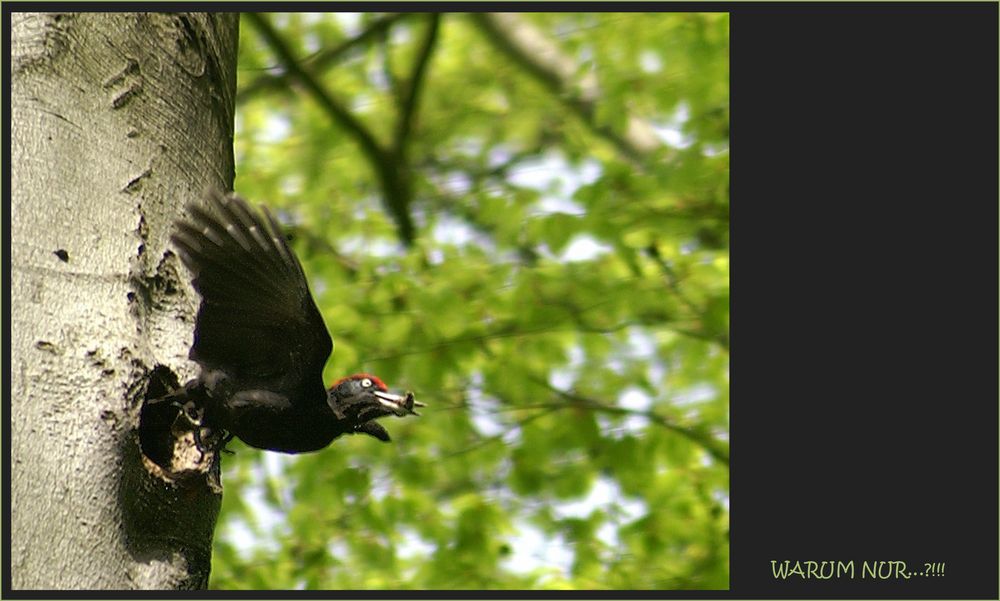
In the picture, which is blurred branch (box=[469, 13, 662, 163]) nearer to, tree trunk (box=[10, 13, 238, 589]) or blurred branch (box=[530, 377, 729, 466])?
blurred branch (box=[530, 377, 729, 466])

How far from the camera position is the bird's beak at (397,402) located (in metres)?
2.11

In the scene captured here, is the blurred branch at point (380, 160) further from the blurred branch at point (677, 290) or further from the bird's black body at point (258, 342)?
the bird's black body at point (258, 342)

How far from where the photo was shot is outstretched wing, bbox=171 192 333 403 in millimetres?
1885

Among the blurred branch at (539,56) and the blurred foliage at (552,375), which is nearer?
the blurred foliage at (552,375)

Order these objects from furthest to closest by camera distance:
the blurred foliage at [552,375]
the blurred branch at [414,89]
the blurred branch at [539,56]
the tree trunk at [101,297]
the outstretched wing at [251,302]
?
A: the blurred branch at [414,89] → the blurred branch at [539,56] → the blurred foliage at [552,375] → the outstretched wing at [251,302] → the tree trunk at [101,297]

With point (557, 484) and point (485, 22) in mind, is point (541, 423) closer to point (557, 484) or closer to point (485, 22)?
point (557, 484)

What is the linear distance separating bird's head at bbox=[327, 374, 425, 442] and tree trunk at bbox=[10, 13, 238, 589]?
277 mm

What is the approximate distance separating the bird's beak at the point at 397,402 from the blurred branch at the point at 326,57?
4547mm

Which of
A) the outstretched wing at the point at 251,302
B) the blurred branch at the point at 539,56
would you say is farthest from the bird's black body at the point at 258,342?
the blurred branch at the point at 539,56

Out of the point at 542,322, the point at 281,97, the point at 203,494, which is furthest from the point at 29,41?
the point at 281,97

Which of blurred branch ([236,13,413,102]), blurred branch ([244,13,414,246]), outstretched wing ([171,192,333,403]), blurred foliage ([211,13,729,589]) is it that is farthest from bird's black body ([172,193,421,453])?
blurred branch ([236,13,413,102])

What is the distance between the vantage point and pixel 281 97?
7.00 m

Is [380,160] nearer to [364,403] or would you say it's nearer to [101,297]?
[364,403]

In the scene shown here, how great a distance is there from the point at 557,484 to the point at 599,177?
1.41 metres
